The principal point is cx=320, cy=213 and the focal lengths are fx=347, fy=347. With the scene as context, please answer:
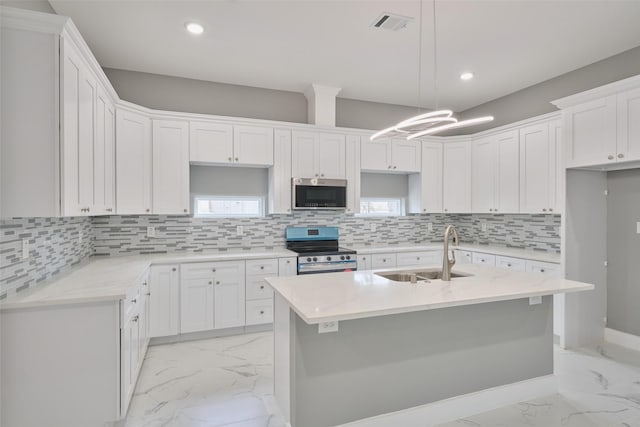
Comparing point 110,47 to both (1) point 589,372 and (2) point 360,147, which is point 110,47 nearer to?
(2) point 360,147

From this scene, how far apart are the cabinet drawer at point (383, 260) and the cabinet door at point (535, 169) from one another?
5.52ft

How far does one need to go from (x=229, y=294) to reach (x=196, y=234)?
0.94m

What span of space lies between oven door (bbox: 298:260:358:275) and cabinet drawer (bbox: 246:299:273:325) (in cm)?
53

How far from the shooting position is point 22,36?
1.93 metres

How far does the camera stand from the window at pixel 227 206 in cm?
436

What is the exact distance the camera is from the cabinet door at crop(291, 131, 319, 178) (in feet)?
14.4

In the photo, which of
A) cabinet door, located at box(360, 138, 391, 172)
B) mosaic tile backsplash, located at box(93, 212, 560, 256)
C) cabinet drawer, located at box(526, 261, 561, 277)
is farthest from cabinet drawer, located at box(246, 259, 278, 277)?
cabinet drawer, located at box(526, 261, 561, 277)

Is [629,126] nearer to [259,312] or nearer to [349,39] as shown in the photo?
[349,39]

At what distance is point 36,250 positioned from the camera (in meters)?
2.40

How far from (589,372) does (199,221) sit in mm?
4245

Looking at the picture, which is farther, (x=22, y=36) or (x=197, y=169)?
(x=197, y=169)

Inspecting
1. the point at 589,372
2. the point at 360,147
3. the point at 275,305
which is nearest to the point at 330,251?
the point at 360,147

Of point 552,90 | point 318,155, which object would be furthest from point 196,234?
point 552,90

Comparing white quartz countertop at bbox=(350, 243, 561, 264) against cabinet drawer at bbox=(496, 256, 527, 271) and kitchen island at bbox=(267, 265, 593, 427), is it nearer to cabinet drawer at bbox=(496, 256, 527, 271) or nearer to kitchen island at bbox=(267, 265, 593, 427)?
cabinet drawer at bbox=(496, 256, 527, 271)
